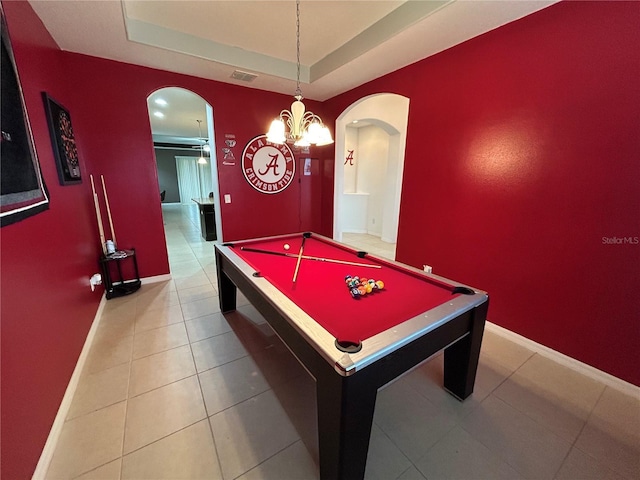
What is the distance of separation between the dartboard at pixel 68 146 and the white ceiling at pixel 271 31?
2.35 feet

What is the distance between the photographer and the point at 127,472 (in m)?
1.19

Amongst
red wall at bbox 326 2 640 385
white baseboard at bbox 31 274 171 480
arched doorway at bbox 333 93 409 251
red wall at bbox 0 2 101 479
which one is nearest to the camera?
red wall at bbox 0 2 101 479

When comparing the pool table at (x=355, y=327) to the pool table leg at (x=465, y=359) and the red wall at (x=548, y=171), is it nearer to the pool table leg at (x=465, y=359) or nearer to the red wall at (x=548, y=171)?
the pool table leg at (x=465, y=359)

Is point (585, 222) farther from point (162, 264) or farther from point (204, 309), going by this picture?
point (162, 264)

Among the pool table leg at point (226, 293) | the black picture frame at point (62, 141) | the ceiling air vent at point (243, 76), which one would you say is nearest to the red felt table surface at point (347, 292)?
the pool table leg at point (226, 293)

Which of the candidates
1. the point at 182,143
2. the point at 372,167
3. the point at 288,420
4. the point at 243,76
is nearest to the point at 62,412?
the point at 288,420

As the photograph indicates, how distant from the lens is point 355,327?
3.82 feet

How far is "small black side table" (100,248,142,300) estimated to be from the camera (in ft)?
9.29

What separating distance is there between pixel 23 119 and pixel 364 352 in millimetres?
2163

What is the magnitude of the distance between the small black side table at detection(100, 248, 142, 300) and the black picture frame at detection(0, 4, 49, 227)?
151 centimetres

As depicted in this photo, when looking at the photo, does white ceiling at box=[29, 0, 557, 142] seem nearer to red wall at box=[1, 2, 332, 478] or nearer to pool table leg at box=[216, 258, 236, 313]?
red wall at box=[1, 2, 332, 478]

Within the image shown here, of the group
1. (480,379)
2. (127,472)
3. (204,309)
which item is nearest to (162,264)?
(204,309)

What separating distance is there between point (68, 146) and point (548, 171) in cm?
398

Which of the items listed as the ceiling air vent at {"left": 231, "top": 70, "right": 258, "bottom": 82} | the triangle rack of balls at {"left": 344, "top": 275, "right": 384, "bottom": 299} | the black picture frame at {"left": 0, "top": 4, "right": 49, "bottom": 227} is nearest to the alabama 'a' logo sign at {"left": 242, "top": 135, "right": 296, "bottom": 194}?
the ceiling air vent at {"left": 231, "top": 70, "right": 258, "bottom": 82}
